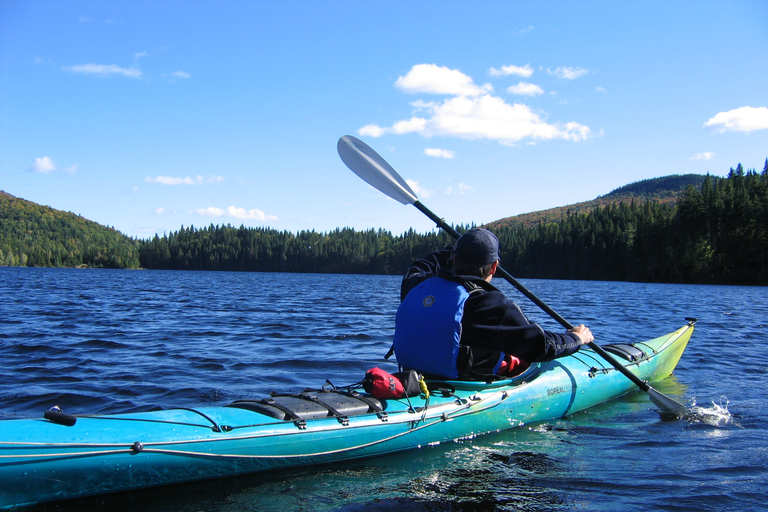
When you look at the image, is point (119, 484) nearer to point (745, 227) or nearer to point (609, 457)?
point (609, 457)

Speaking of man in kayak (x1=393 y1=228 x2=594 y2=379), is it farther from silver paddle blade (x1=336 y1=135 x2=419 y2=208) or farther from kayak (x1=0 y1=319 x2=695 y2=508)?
silver paddle blade (x1=336 y1=135 x2=419 y2=208)

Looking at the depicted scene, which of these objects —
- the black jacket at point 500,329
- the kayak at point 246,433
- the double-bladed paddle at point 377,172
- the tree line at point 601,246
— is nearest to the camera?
the kayak at point 246,433

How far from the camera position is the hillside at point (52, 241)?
124 metres

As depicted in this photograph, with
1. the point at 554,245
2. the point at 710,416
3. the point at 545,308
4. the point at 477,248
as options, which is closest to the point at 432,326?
the point at 477,248

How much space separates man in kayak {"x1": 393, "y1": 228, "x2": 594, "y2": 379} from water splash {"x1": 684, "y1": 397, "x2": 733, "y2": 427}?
231 centimetres

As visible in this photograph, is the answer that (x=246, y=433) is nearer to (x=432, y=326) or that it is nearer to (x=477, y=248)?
(x=432, y=326)

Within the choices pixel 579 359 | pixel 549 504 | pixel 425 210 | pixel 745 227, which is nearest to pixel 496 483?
pixel 549 504

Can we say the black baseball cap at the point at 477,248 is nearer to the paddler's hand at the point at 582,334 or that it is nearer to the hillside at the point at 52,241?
the paddler's hand at the point at 582,334

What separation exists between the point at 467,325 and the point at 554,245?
8668 cm

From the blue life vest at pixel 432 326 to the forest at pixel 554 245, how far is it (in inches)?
2384

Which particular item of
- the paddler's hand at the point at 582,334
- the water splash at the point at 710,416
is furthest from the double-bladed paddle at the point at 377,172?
the paddler's hand at the point at 582,334

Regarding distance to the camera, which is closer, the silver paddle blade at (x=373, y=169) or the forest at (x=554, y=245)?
the silver paddle blade at (x=373, y=169)

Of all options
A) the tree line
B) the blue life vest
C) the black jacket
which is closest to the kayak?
the blue life vest

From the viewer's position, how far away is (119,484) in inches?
138
